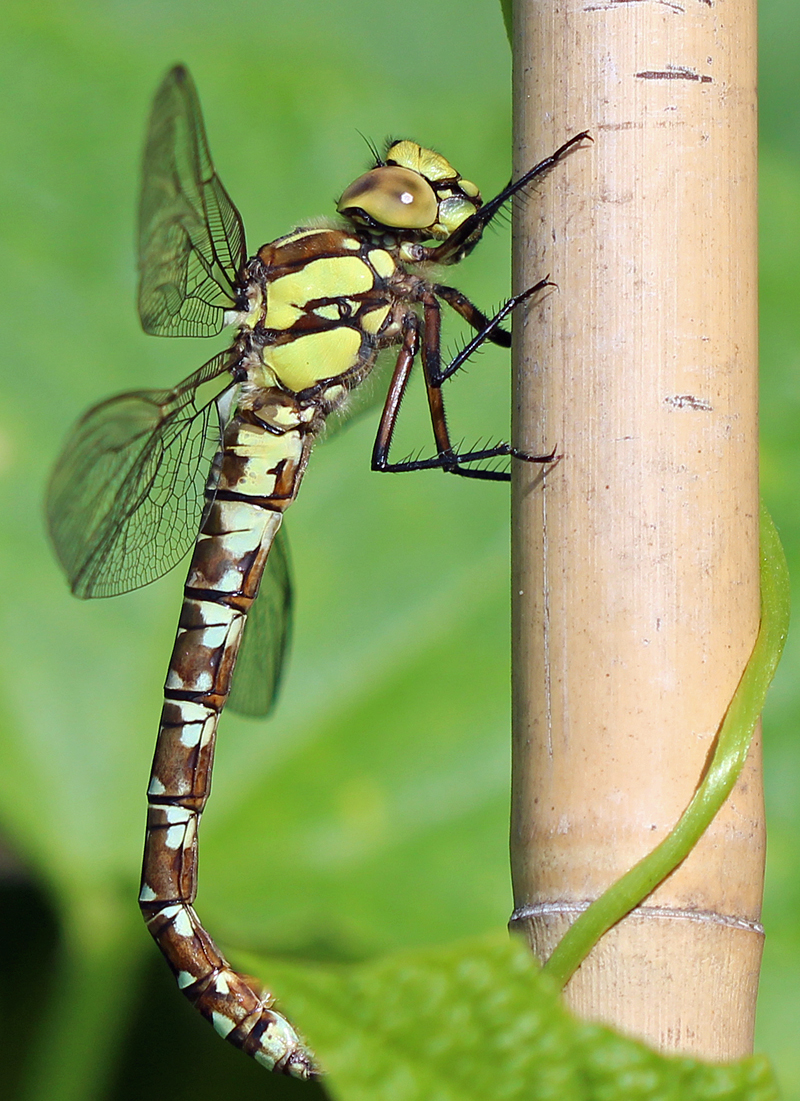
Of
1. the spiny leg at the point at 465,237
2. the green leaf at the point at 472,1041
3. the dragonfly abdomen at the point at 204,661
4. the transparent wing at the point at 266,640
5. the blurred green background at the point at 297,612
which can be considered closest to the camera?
the green leaf at the point at 472,1041

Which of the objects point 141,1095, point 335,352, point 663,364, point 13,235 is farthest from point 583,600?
point 13,235

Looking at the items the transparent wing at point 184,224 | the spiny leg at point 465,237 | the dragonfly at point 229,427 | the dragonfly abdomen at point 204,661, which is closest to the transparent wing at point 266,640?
the dragonfly at point 229,427

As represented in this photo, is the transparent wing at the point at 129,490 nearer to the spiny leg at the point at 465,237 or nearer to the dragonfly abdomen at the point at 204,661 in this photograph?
the dragonfly abdomen at the point at 204,661

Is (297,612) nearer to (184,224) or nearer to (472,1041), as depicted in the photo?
(184,224)

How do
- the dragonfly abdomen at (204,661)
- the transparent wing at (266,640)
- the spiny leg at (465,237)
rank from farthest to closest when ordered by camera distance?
the transparent wing at (266,640) → the dragonfly abdomen at (204,661) → the spiny leg at (465,237)

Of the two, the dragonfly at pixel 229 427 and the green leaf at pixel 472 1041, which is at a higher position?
the dragonfly at pixel 229 427

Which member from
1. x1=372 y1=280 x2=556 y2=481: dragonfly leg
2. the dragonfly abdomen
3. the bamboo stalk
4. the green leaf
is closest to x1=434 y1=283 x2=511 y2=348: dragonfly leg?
x1=372 y1=280 x2=556 y2=481: dragonfly leg

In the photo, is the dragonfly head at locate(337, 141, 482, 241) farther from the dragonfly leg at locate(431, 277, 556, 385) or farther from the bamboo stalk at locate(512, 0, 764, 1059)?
the bamboo stalk at locate(512, 0, 764, 1059)
